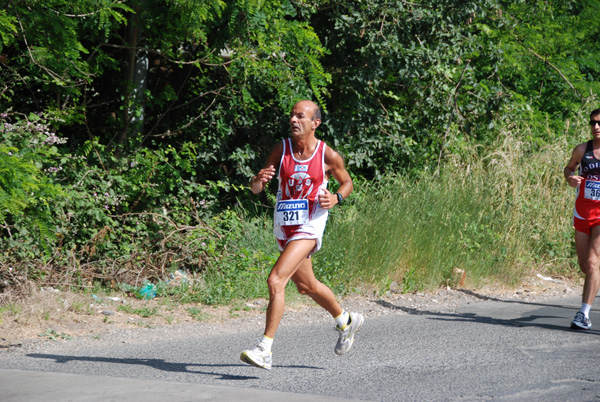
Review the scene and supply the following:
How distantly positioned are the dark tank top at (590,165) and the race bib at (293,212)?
372 cm

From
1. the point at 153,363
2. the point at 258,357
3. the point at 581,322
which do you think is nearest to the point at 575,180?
the point at 581,322

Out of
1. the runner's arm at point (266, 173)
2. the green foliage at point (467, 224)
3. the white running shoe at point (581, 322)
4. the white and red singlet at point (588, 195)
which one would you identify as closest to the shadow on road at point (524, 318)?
the white running shoe at point (581, 322)

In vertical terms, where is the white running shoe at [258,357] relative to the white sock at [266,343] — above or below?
below

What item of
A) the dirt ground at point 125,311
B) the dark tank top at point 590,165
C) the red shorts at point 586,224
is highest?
the dark tank top at point 590,165

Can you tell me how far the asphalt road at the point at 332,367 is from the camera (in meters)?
4.68

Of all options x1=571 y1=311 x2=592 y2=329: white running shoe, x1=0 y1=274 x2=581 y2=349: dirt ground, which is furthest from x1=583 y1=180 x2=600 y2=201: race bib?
x1=0 y1=274 x2=581 y2=349: dirt ground

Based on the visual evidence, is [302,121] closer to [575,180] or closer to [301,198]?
[301,198]

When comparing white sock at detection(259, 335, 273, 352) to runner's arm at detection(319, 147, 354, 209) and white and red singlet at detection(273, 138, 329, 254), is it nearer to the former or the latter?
white and red singlet at detection(273, 138, 329, 254)

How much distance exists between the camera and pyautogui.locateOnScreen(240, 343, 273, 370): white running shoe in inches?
197

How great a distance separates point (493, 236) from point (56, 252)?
6051 millimetres

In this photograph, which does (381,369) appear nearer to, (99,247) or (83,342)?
(83,342)

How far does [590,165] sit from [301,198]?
3752 mm

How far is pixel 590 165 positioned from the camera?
7.68 metres

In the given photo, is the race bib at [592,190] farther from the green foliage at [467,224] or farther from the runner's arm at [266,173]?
the runner's arm at [266,173]
